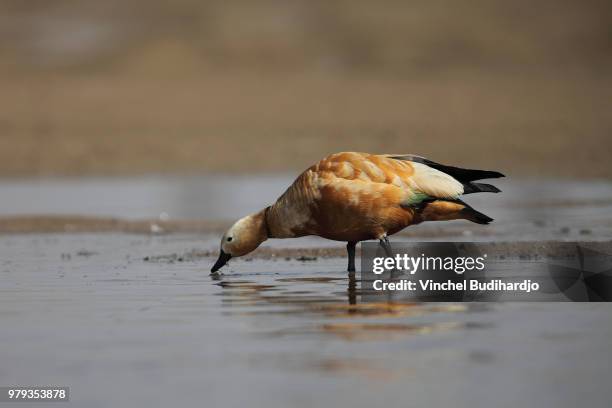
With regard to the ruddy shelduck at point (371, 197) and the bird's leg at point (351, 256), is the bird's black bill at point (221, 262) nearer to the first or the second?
the ruddy shelduck at point (371, 197)

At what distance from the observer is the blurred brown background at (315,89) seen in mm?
38062

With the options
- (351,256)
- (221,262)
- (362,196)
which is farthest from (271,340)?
(221,262)

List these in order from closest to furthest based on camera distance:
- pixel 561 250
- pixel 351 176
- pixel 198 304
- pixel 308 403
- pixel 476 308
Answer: pixel 308 403 < pixel 476 308 < pixel 198 304 < pixel 351 176 < pixel 561 250

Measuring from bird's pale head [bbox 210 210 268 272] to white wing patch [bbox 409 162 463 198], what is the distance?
1.55 m

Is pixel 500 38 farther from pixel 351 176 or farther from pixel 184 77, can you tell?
pixel 351 176

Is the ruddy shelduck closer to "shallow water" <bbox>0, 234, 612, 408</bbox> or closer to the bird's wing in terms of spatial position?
the bird's wing

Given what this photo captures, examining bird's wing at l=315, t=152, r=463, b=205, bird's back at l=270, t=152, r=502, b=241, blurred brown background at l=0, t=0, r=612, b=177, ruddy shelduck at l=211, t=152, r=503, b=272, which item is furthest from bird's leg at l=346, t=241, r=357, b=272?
blurred brown background at l=0, t=0, r=612, b=177

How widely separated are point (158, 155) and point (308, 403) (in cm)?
3317

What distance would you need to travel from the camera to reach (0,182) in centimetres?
3419

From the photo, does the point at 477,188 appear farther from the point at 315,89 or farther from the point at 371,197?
the point at 315,89

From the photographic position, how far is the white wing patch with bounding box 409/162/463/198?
11.8 metres

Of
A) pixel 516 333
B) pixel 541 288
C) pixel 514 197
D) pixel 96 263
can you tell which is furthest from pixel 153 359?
pixel 514 197

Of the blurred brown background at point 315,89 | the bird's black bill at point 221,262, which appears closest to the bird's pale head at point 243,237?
the bird's black bill at point 221,262

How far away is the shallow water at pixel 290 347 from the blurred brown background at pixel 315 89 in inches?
891
